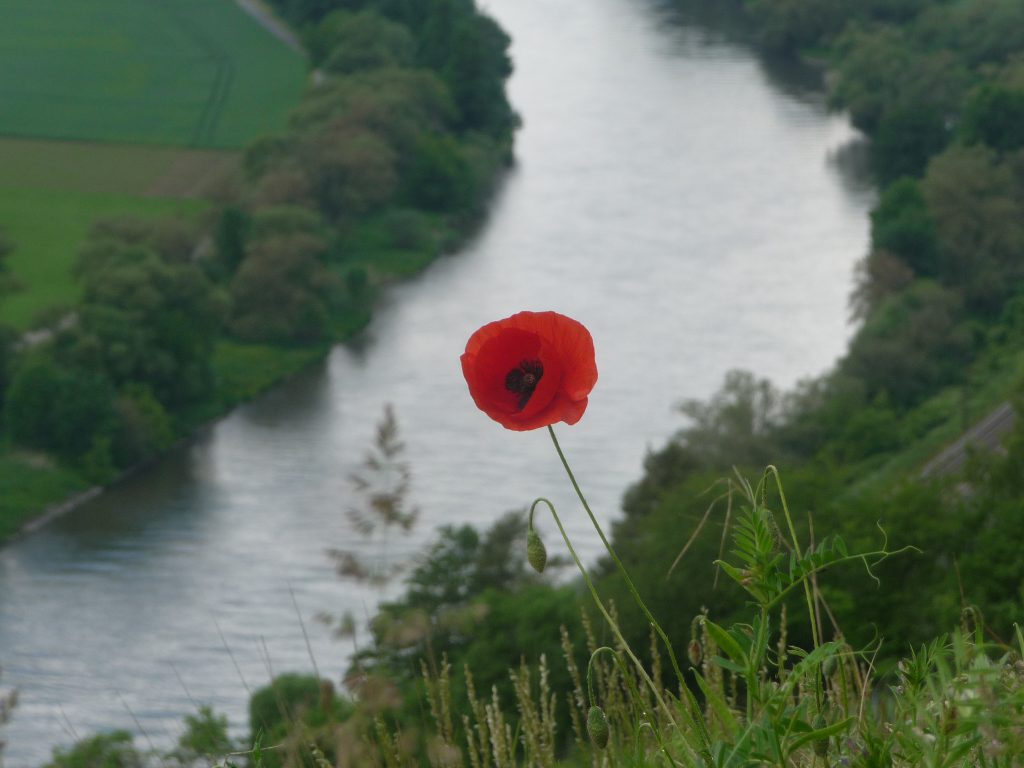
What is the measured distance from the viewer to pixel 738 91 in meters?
52.1

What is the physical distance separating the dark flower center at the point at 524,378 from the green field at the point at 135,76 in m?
45.0

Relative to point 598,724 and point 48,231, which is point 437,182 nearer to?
point 48,231

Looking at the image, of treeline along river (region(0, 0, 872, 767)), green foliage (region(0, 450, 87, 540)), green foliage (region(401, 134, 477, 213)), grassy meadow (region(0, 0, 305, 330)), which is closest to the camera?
treeline along river (region(0, 0, 872, 767))

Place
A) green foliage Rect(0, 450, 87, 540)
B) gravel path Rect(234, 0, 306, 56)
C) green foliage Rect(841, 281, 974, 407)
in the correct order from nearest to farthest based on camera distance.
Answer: green foliage Rect(0, 450, 87, 540)
green foliage Rect(841, 281, 974, 407)
gravel path Rect(234, 0, 306, 56)

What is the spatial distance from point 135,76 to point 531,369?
158ft

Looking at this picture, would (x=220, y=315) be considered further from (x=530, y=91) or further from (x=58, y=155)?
(x=530, y=91)

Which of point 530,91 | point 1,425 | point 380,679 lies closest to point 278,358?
point 1,425

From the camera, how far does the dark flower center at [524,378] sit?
6.30 ft

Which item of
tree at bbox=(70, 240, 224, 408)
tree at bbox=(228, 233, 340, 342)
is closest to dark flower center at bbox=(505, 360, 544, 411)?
tree at bbox=(70, 240, 224, 408)

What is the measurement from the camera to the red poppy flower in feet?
6.07

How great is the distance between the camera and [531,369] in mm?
1930

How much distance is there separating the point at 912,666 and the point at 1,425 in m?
32.4

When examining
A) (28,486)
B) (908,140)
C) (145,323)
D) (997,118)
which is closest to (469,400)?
(145,323)

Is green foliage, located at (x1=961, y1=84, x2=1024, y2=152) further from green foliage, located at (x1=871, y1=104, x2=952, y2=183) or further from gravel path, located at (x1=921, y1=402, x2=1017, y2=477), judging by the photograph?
gravel path, located at (x1=921, y1=402, x2=1017, y2=477)
